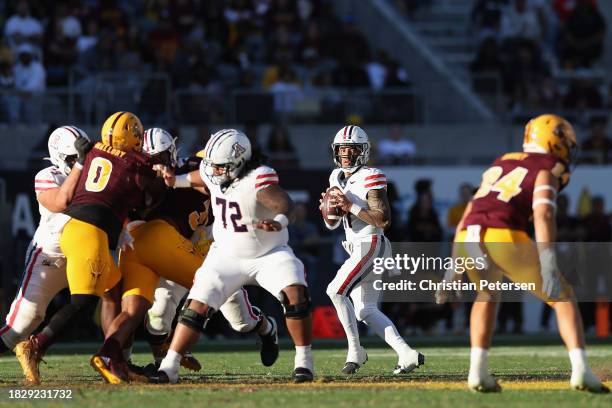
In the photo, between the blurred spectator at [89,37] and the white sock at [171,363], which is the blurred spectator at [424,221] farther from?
the white sock at [171,363]

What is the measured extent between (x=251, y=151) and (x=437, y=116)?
11.4 m

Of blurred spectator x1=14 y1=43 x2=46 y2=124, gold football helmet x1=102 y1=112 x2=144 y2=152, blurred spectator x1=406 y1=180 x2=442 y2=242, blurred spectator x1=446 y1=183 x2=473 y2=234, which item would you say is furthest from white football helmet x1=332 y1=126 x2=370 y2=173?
blurred spectator x1=14 y1=43 x2=46 y2=124

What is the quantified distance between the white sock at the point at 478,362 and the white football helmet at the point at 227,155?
213 centimetres

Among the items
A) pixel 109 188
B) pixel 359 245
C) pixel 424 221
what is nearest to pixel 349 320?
pixel 359 245

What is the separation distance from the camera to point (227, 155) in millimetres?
9609

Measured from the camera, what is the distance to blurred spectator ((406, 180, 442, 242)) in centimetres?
1758

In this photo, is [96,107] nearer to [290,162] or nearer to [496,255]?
[290,162]

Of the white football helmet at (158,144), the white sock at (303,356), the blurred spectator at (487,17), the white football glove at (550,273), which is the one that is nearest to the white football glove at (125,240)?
the white football helmet at (158,144)

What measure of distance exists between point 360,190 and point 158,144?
1.64 m

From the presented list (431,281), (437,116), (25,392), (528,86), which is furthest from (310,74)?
(25,392)

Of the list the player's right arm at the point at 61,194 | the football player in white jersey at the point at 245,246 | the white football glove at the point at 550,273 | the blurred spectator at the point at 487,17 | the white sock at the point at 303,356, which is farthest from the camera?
the blurred spectator at the point at 487,17

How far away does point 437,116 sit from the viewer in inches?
823

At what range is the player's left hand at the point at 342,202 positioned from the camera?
35.0 ft

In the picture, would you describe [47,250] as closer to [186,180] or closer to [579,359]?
[186,180]
